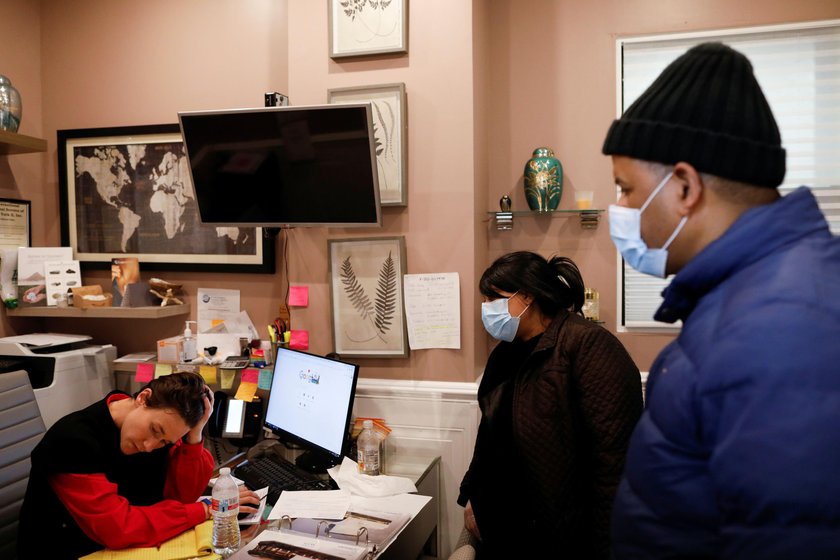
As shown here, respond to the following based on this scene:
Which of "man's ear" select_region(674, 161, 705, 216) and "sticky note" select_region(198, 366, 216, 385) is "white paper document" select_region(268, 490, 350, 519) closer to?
"sticky note" select_region(198, 366, 216, 385)

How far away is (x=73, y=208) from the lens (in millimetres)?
3105

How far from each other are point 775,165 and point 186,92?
2755mm

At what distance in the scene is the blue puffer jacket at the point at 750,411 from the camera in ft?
2.36

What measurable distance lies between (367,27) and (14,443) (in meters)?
2.08

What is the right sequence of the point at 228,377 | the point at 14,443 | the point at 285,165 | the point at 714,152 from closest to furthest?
the point at 714,152 < the point at 14,443 < the point at 285,165 < the point at 228,377

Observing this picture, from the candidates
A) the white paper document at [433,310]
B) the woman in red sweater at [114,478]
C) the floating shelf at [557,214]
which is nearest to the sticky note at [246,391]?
the woman in red sweater at [114,478]

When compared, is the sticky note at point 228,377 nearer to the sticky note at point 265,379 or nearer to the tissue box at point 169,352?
the sticky note at point 265,379

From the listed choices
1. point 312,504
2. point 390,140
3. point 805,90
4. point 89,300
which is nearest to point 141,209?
point 89,300

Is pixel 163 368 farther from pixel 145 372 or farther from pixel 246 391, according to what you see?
pixel 246 391

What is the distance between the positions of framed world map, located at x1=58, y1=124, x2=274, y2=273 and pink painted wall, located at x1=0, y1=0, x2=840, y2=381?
88mm

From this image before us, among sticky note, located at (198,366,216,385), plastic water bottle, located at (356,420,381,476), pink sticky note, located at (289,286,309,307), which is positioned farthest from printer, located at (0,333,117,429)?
plastic water bottle, located at (356,420,381,476)

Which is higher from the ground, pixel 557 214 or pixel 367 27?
pixel 367 27

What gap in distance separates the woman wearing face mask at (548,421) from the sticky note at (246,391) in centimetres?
106

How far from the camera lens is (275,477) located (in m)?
2.21
